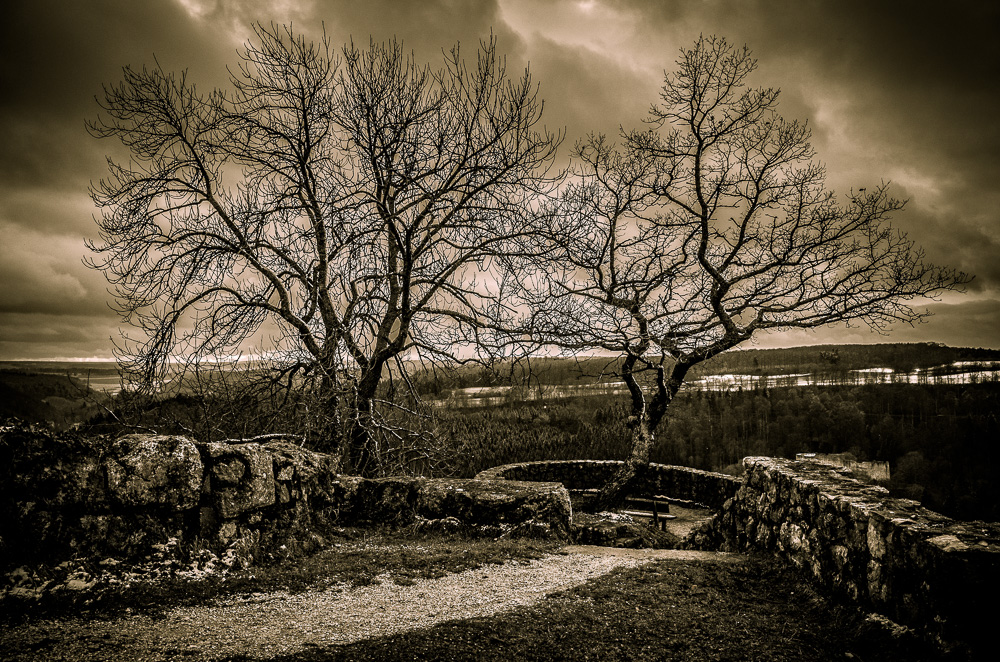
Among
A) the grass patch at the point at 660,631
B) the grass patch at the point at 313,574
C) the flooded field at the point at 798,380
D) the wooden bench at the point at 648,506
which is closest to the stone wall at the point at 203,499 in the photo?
the grass patch at the point at 313,574

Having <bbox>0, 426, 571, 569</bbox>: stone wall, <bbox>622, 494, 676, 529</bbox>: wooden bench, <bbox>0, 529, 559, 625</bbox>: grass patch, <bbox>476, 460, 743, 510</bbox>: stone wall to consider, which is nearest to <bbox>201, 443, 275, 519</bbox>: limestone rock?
<bbox>0, 426, 571, 569</bbox>: stone wall

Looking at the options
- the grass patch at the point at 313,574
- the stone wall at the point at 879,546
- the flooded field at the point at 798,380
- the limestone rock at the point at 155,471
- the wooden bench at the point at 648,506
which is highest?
the flooded field at the point at 798,380

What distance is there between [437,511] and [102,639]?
3648 millimetres

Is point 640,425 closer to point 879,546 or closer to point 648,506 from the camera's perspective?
point 648,506

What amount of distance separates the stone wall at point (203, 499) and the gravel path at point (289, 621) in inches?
32.5

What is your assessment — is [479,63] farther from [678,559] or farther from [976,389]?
[976,389]

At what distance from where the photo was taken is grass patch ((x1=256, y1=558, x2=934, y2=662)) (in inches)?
128

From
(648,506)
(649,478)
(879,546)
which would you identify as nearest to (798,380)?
(649,478)

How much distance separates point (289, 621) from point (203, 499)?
1.73 metres

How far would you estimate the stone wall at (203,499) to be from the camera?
151 inches

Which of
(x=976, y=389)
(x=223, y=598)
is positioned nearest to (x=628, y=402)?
(x=976, y=389)

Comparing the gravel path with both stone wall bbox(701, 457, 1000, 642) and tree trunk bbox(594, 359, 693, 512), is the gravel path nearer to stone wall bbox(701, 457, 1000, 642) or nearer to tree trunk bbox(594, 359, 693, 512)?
stone wall bbox(701, 457, 1000, 642)

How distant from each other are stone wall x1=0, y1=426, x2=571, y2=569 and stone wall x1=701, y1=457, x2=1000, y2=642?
2.51 m

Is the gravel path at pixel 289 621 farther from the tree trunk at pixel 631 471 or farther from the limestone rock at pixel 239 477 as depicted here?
the tree trunk at pixel 631 471
